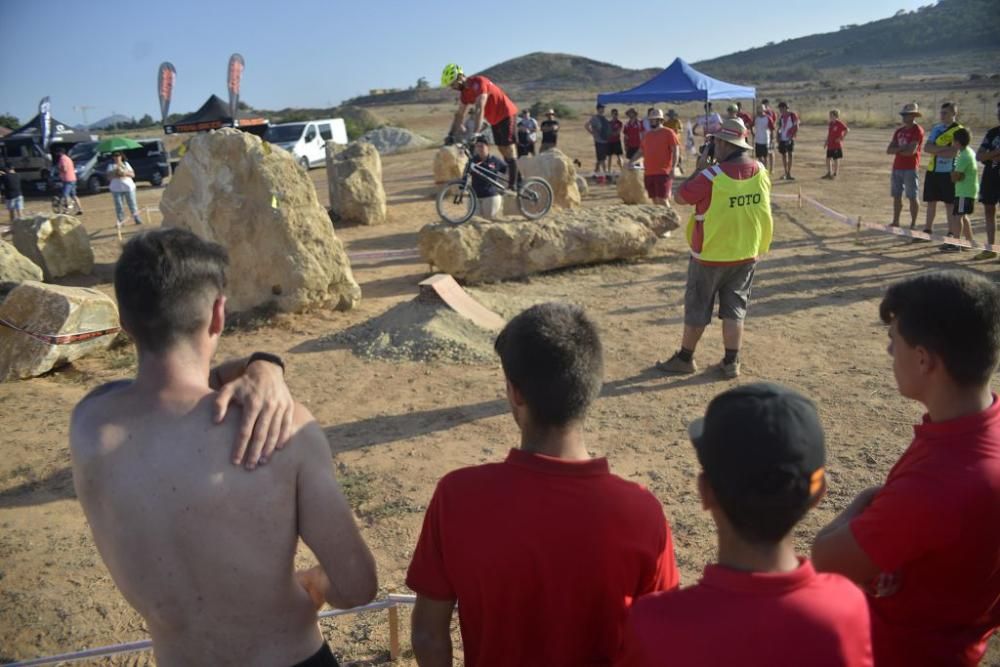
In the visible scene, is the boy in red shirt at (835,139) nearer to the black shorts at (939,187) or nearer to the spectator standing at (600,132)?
the spectator standing at (600,132)

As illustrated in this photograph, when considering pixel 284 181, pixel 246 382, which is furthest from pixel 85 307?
pixel 246 382

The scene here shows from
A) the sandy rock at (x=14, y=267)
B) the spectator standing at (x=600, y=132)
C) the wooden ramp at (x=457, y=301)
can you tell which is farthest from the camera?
the spectator standing at (x=600, y=132)

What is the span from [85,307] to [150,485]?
20.4ft

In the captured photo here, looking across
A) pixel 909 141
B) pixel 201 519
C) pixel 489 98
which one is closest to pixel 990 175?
pixel 909 141

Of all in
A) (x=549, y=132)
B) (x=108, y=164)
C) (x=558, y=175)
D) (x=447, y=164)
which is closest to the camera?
(x=558, y=175)

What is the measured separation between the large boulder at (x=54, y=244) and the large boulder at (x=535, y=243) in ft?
18.1

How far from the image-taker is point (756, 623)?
4.37ft

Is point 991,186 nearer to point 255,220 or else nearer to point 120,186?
point 255,220

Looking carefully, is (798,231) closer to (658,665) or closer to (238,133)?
(238,133)

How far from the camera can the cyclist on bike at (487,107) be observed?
10359mm

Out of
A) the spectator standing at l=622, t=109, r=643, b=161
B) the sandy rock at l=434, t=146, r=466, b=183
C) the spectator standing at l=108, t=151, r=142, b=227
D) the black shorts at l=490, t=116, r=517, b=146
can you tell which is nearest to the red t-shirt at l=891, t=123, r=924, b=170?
the black shorts at l=490, t=116, r=517, b=146

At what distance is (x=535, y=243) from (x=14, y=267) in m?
6.37

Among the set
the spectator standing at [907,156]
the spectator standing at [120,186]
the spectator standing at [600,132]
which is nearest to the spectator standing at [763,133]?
the spectator standing at [600,132]

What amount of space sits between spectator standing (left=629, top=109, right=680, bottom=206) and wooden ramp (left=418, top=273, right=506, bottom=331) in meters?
5.14
